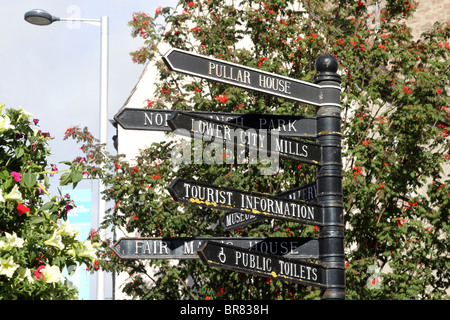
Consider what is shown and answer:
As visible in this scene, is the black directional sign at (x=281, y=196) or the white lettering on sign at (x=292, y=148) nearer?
the white lettering on sign at (x=292, y=148)

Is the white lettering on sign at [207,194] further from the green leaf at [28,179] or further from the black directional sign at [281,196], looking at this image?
the green leaf at [28,179]

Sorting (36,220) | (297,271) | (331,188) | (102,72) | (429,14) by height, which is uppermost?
(429,14)

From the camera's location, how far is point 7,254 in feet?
15.0

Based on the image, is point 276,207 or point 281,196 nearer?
point 276,207

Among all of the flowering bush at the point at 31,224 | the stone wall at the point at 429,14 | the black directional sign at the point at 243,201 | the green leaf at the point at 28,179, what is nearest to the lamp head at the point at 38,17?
the flowering bush at the point at 31,224

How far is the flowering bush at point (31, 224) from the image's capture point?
15.4 ft

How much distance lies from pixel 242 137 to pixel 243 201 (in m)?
0.50

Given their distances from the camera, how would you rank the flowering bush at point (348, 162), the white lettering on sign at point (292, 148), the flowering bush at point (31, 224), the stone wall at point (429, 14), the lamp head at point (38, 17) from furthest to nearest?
the stone wall at point (429, 14)
the lamp head at point (38, 17)
the flowering bush at point (348, 162)
the white lettering on sign at point (292, 148)
the flowering bush at point (31, 224)

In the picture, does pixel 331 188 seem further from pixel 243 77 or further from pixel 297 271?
pixel 243 77

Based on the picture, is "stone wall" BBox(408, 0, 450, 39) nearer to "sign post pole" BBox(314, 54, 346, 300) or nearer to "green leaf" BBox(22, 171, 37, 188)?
"sign post pole" BBox(314, 54, 346, 300)

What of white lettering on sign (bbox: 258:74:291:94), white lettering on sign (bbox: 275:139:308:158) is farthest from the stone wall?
white lettering on sign (bbox: 275:139:308:158)

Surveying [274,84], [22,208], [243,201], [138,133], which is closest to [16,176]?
[22,208]

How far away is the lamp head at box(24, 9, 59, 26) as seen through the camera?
42.8 ft

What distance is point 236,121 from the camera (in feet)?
18.8
